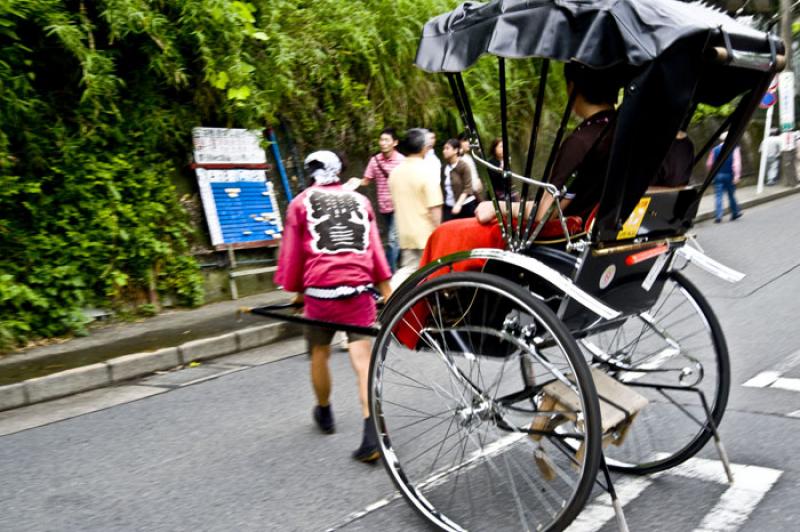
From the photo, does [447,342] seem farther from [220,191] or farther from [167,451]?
[220,191]

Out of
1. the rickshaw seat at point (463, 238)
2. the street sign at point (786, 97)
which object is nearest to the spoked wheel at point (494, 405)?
the rickshaw seat at point (463, 238)

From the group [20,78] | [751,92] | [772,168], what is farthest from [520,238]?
[772,168]

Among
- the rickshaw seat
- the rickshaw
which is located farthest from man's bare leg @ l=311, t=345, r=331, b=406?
the rickshaw seat

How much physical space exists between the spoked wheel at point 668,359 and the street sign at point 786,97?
17.4m

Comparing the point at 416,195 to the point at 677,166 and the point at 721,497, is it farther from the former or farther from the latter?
the point at 721,497

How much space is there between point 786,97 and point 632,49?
18.7 meters

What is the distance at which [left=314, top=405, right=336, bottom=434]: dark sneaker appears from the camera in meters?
4.72

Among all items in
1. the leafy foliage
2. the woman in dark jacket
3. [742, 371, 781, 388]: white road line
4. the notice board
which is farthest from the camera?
the notice board

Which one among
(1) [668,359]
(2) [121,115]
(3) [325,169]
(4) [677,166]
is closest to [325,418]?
(3) [325,169]

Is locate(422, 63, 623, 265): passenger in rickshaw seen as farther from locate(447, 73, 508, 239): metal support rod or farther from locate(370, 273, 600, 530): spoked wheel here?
locate(370, 273, 600, 530): spoked wheel

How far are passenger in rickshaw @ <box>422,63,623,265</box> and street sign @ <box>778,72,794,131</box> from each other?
712 inches

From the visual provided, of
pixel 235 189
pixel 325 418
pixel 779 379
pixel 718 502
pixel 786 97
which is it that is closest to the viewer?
pixel 718 502

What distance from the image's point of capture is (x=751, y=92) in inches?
132

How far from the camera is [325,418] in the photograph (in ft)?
15.5
